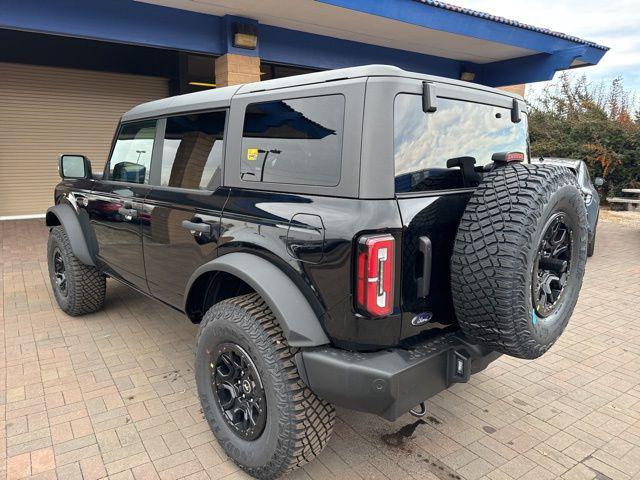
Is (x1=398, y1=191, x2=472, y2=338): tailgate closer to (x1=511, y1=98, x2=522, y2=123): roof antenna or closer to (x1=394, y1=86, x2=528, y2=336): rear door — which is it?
(x1=394, y1=86, x2=528, y2=336): rear door

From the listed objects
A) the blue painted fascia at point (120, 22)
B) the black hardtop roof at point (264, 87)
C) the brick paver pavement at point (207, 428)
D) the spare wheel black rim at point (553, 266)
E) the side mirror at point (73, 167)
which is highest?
the blue painted fascia at point (120, 22)

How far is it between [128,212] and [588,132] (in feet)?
47.4

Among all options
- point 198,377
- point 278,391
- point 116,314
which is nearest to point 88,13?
point 116,314

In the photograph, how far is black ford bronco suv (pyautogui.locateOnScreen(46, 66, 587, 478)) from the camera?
6.43ft

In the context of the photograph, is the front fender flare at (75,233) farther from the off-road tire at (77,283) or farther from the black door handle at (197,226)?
the black door handle at (197,226)

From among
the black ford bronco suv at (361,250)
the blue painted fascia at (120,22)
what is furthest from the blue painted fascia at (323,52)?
the black ford bronco suv at (361,250)

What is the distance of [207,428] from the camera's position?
9.17ft

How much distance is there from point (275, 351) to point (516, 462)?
5.01 ft

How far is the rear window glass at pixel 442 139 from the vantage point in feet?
6.80

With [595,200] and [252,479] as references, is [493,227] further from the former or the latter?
[595,200]

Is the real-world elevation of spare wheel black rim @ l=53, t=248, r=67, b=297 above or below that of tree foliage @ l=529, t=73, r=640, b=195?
below

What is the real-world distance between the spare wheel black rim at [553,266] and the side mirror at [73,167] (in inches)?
149

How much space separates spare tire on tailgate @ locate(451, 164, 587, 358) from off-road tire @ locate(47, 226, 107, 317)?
140 inches

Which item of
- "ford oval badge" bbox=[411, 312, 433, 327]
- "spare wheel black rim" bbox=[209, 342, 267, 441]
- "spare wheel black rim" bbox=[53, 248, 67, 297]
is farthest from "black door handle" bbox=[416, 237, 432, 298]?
"spare wheel black rim" bbox=[53, 248, 67, 297]
